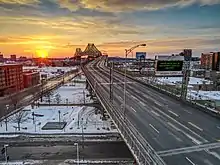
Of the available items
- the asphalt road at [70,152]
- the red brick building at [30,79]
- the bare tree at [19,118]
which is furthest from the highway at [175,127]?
the red brick building at [30,79]

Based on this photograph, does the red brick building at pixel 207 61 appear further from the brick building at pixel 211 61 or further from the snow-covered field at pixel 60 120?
the snow-covered field at pixel 60 120

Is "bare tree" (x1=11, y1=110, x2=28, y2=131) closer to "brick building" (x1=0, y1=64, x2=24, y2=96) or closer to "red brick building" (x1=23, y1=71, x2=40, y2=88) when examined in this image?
"brick building" (x1=0, y1=64, x2=24, y2=96)

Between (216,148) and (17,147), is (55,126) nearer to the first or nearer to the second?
(17,147)

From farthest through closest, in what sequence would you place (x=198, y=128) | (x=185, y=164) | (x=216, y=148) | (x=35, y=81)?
(x=35, y=81)
(x=198, y=128)
(x=216, y=148)
(x=185, y=164)

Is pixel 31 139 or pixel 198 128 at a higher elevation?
pixel 198 128

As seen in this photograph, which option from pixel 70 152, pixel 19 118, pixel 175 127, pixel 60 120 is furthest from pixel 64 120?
pixel 175 127

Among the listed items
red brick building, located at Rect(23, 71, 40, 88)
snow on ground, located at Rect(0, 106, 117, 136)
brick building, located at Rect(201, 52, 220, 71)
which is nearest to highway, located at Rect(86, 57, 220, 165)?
snow on ground, located at Rect(0, 106, 117, 136)

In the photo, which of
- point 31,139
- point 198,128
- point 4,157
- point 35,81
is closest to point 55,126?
point 31,139
